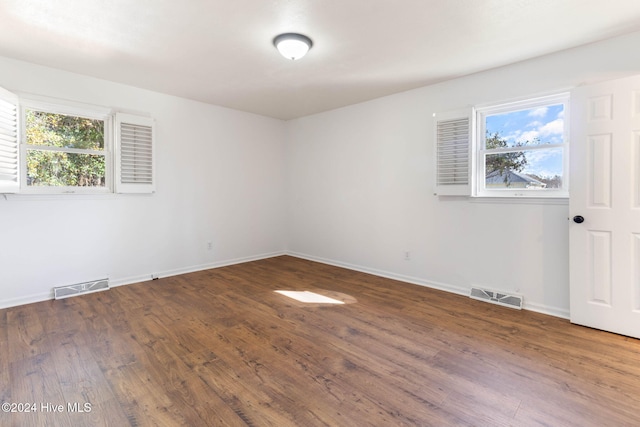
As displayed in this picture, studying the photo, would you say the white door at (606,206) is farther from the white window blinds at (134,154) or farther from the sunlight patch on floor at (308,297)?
the white window blinds at (134,154)

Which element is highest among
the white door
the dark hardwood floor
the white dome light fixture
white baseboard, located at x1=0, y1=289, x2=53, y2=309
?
the white dome light fixture

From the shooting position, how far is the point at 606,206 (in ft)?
8.75

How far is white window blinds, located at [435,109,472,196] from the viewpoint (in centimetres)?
356

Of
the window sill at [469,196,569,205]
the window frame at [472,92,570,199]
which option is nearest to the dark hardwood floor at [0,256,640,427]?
the window sill at [469,196,569,205]

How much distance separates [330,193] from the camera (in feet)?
17.2

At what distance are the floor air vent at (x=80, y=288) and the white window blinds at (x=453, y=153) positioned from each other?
14.2ft

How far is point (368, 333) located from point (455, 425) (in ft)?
3.64

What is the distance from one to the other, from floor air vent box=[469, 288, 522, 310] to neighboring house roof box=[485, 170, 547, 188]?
3.96ft

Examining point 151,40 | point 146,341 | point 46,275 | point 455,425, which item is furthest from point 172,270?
point 455,425

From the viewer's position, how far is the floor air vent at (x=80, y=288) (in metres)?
3.51

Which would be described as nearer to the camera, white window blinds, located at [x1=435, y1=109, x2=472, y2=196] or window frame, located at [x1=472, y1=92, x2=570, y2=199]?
window frame, located at [x1=472, y1=92, x2=570, y2=199]

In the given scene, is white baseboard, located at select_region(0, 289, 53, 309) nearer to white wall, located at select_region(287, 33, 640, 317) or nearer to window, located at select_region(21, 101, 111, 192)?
window, located at select_region(21, 101, 111, 192)

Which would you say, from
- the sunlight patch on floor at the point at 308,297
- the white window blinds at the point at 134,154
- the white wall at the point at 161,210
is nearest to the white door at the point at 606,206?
the sunlight patch on floor at the point at 308,297

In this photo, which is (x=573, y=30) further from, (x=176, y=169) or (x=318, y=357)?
(x=176, y=169)
